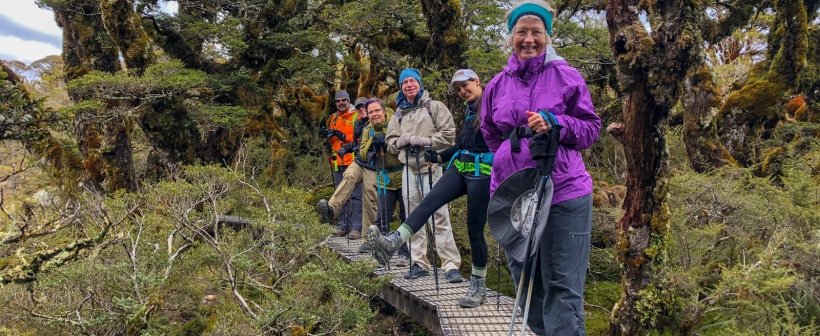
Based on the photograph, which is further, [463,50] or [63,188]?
[63,188]

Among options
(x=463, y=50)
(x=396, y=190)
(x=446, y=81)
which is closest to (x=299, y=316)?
(x=396, y=190)

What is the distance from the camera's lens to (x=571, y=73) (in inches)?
89.6

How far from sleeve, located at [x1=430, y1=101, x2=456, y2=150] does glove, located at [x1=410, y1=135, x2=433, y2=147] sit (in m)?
0.04

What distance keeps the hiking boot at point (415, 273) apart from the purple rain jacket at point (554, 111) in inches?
101

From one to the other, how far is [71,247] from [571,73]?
364cm

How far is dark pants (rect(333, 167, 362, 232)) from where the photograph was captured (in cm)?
666

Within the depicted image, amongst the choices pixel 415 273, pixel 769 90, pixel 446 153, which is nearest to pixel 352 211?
pixel 415 273

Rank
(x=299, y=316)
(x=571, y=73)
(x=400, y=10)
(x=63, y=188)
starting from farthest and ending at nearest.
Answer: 1. (x=63, y=188)
2. (x=400, y=10)
3. (x=299, y=316)
4. (x=571, y=73)

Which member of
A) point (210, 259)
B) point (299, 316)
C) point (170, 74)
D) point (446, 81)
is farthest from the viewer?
point (170, 74)

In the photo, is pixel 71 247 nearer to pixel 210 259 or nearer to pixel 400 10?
pixel 210 259

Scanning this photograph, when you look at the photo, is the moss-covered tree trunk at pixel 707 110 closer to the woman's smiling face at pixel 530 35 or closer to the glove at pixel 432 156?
the glove at pixel 432 156

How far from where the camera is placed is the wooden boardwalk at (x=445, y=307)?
11.5 ft

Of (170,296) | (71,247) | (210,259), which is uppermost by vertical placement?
(71,247)

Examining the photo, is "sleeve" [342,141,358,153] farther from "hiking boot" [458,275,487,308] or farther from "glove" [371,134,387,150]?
"hiking boot" [458,275,487,308]
